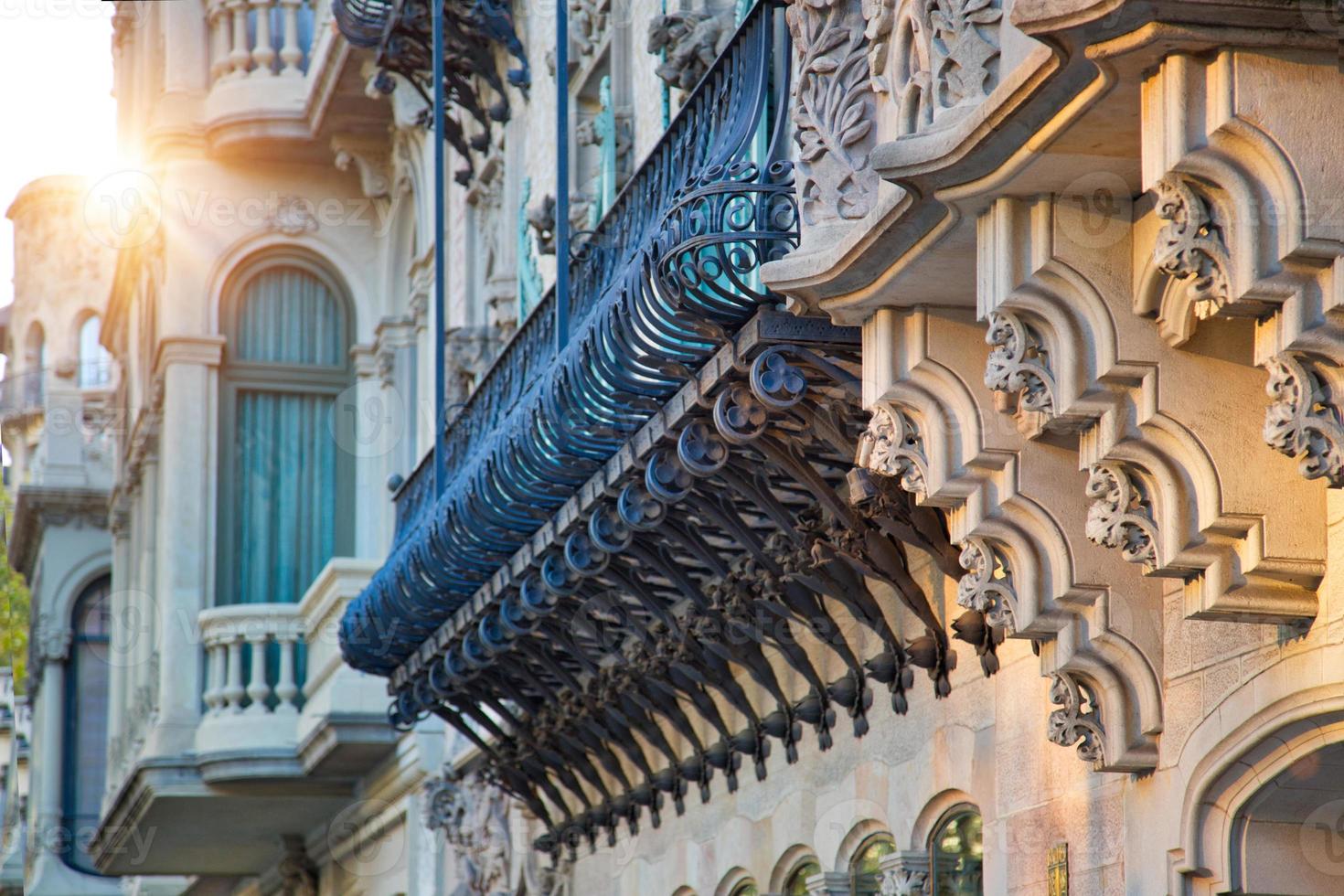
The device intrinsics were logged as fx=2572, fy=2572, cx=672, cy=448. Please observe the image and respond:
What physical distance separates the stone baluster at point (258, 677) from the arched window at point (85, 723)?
552 inches

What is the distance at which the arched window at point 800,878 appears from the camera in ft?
39.6

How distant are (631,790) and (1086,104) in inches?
350

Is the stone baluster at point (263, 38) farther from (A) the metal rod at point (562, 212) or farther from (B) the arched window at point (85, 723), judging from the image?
(B) the arched window at point (85, 723)

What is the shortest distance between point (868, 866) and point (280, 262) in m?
15.2

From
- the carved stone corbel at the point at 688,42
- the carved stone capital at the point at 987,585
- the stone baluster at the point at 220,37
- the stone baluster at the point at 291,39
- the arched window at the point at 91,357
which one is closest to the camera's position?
the carved stone capital at the point at 987,585

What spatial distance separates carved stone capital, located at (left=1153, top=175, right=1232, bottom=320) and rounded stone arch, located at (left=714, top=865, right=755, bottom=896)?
7183mm

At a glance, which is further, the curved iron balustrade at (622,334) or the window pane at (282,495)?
the window pane at (282,495)

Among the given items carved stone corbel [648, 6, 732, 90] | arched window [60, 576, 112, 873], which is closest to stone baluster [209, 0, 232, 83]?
carved stone corbel [648, 6, 732, 90]

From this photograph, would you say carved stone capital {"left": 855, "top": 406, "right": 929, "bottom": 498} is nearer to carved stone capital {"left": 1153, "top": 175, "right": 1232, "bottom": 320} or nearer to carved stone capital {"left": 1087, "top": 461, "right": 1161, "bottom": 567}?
carved stone capital {"left": 1087, "top": 461, "right": 1161, "bottom": 567}

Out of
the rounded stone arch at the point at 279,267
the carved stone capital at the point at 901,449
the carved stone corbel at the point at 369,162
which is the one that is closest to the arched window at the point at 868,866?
the carved stone capital at the point at 901,449

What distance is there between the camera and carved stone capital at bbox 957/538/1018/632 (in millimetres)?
7938

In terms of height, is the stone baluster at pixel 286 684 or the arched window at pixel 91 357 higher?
the arched window at pixel 91 357

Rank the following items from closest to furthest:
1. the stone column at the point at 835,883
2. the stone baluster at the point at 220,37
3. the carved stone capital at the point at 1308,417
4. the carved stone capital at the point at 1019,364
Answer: the carved stone capital at the point at 1308,417, the carved stone capital at the point at 1019,364, the stone column at the point at 835,883, the stone baluster at the point at 220,37

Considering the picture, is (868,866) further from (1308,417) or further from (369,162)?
(369,162)
